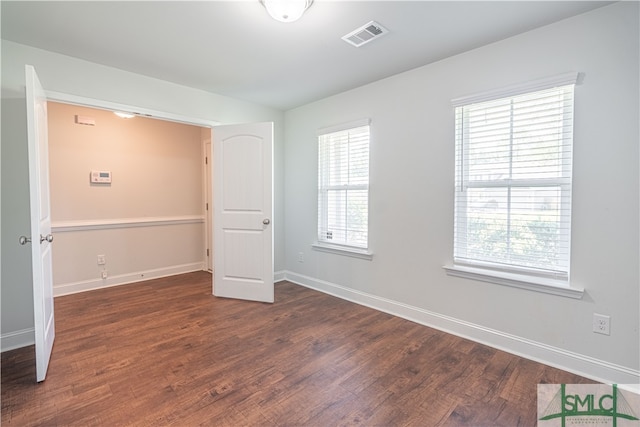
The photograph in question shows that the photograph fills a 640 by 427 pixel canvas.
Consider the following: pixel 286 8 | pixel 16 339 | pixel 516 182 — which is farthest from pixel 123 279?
pixel 516 182

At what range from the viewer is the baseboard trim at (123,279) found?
3742 millimetres

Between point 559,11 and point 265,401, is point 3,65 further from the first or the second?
point 559,11

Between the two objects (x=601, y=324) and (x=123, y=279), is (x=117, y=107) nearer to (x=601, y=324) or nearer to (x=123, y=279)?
(x=123, y=279)

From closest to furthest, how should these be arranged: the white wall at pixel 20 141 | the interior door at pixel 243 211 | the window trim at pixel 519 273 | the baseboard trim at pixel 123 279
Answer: the window trim at pixel 519 273 → the white wall at pixel 20 141 → the interior door at pixel 243 211 → the baseboard trim at pixel 123 279

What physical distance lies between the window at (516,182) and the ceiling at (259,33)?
569 mm

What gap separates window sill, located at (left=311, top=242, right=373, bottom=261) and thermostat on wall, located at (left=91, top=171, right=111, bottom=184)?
2978 mm

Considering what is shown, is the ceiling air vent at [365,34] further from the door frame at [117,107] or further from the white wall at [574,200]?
the door frame at [117,107]

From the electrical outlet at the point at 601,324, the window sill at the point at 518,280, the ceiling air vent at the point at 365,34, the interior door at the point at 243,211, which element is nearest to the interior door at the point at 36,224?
the interior door at the point at 243,211

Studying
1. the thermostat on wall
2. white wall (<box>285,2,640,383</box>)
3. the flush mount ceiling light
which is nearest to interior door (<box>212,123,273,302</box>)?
white wall (<box>285,2,640,383</box>)

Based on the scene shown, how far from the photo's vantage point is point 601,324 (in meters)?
2.02

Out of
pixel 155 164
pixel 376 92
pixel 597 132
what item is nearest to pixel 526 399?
pixel 597 132

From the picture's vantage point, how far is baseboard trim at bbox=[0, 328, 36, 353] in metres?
2.38

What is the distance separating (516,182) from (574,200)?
375 millimetres

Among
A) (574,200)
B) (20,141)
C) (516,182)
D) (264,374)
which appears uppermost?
(20,141)
